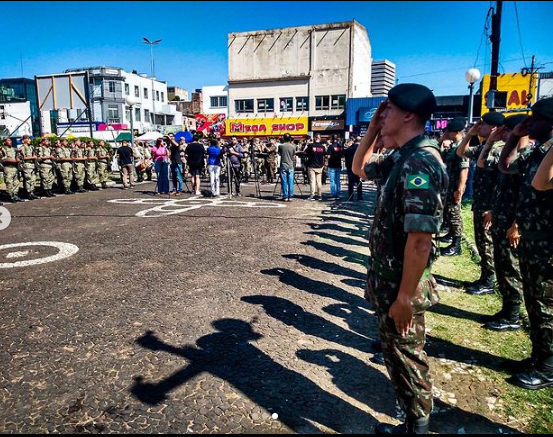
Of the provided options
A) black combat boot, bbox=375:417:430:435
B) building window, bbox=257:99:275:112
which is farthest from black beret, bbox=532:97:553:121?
building window, bbox=257:99:275:112

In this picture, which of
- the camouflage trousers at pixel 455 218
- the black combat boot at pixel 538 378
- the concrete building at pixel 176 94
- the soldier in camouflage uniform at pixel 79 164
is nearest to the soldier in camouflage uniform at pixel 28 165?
the soldier in camouflage uniform at pixel 79 164

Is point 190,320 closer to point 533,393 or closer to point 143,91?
point 533,393

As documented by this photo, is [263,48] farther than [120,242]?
Yes

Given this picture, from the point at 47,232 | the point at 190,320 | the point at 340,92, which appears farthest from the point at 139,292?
the point at 340,92

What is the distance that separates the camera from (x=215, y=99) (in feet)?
239

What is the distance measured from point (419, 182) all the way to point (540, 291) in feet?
6.08

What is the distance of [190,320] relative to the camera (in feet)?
13.9

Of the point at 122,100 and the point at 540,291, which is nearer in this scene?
the point at 540,291

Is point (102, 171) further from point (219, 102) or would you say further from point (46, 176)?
point (219, 102)

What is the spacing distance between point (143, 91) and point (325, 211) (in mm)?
74886

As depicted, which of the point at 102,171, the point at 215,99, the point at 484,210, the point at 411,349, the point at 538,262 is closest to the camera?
the point at 411,349

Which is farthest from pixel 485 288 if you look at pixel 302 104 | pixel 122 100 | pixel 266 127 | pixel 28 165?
pixel 122 100

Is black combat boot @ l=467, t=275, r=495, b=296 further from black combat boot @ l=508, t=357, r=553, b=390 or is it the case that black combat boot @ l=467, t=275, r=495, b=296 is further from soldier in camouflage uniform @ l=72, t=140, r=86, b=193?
soldier in camouflage uniform @ l=72, t=140, r=86, b=193

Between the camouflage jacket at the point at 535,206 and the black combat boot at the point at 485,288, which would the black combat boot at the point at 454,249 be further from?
the camouflage jacket at the point at 535,206
